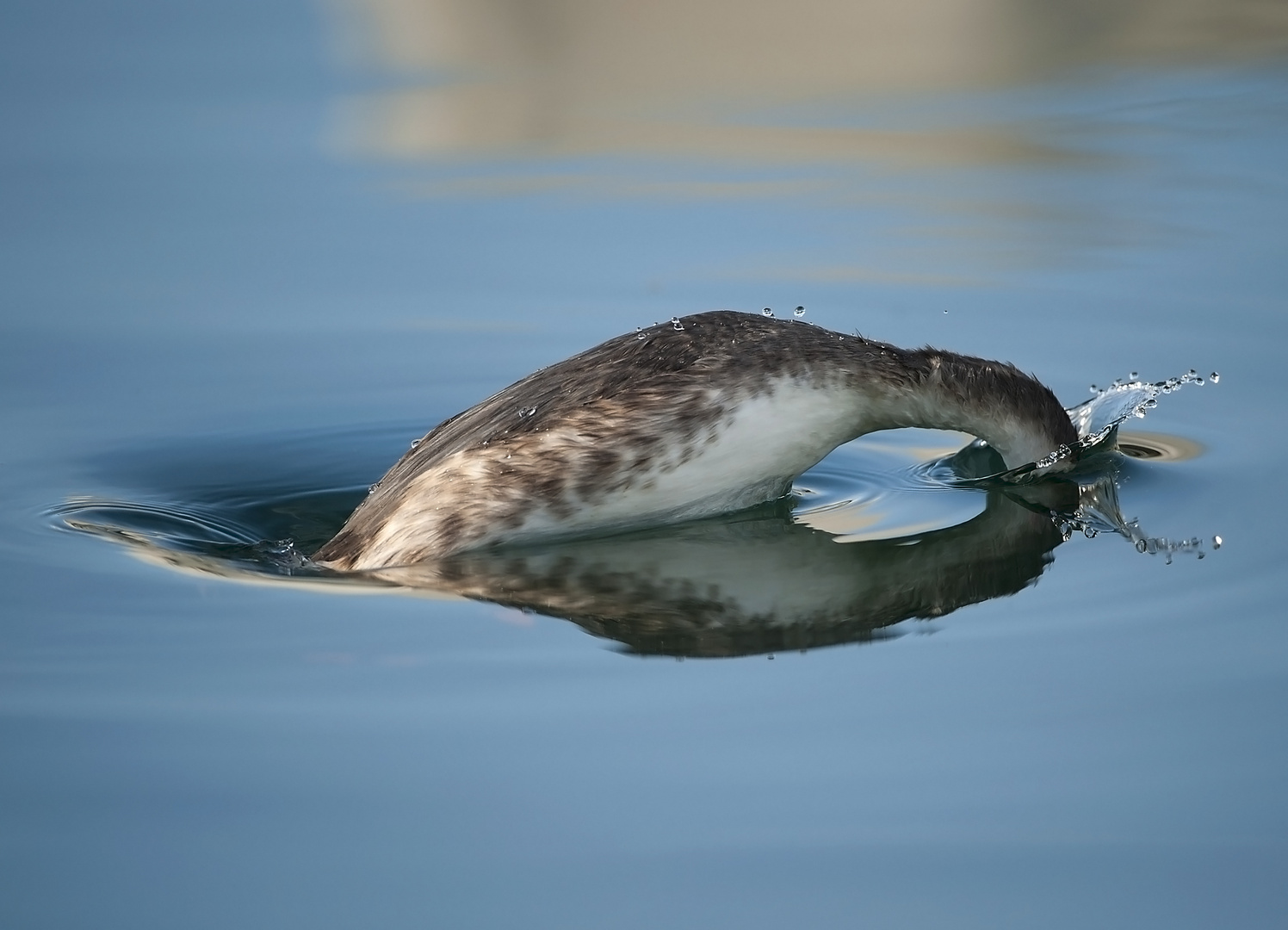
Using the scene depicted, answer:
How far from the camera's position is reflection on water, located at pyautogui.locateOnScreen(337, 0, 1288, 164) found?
1309 centimetres

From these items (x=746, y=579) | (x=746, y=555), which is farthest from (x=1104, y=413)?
(x=746, y=579)

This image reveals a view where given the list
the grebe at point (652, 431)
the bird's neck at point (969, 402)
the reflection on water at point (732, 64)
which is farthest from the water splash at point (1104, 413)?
the reflection on water at point (732, 64)

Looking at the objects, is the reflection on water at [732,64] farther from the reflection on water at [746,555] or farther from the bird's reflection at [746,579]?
the bird's reflection at [746,579]

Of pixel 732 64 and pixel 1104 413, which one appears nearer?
pixel 1104 413

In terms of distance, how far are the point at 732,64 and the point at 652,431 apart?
1032 centimetres

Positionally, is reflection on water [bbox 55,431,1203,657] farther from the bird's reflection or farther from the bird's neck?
the bird's neck

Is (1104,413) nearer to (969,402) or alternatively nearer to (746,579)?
(969,402)

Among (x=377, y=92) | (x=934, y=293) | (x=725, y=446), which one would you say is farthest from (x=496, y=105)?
(x=725, y=446)

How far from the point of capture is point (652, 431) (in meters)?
6.26

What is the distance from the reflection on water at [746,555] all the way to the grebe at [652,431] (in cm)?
13

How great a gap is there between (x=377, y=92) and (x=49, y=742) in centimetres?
1024

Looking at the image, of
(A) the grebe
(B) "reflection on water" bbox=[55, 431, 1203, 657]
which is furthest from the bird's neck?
(B) "reflection on water" bbox=[55, 431, 1203, 657]

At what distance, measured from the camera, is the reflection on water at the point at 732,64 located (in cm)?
1309

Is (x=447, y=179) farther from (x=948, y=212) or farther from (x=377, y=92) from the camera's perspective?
(x=948, y=212)
